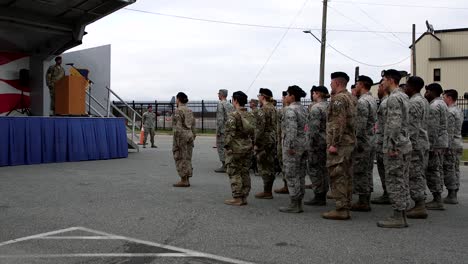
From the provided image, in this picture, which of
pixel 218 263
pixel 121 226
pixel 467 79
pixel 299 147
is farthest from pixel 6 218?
pixel 467 79

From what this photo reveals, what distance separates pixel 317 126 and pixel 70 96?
9.09m

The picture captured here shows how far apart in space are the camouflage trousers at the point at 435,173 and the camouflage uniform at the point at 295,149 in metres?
2.12

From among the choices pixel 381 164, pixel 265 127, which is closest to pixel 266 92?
pixel 265 127

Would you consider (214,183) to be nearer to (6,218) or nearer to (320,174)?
(320,174)

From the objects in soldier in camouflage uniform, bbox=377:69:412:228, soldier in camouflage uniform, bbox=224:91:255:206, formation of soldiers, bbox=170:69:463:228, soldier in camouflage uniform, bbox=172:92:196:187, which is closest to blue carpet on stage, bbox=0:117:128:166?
soldier in camouflage uniform, bbox=172:92:196:187

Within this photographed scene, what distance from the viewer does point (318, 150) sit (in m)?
7.77

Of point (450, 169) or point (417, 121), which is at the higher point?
point (417, 121)

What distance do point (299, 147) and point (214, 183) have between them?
3.20 meters

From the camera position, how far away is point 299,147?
716cm

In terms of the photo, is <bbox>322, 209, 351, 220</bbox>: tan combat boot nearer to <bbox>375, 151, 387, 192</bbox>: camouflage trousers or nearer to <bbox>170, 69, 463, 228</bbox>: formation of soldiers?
<bbox>170, 69, 463, 228</bbox>: formation of soldiers

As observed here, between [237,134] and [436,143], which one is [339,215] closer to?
[237,134]

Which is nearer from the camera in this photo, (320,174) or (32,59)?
(320,174)

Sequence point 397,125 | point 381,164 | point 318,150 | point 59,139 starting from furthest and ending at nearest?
point 59,139 < point 381,164 < point 318,150 < point 397,125

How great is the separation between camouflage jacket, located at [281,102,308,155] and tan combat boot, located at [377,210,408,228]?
5.32ft
